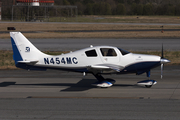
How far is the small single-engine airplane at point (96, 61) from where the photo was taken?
46.2 feet

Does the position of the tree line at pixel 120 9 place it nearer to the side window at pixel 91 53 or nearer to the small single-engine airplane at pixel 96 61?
the small single-engine airplane at pixel 96 61

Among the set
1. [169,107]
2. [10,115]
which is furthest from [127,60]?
[10,115]

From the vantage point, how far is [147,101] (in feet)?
38.0

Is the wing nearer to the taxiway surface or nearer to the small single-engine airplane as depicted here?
the small single-engine airplane

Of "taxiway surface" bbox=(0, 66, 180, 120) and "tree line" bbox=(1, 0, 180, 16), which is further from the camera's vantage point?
"tree line" bbox=(1, 0, 180, 16)

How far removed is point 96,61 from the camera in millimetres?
14297

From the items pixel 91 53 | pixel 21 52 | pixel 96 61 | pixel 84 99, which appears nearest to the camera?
pixel 84 99

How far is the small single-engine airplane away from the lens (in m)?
14.1

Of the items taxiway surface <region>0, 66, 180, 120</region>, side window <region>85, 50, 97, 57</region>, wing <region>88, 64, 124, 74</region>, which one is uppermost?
side window <region>85, 50, 97, 57</region>

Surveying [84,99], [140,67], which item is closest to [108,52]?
[140,67]

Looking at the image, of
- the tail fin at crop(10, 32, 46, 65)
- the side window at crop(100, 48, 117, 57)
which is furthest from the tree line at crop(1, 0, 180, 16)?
the side window at crop(100, 48, 117, 57)

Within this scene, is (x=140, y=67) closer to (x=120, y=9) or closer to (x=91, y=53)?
(x=91, y=53)

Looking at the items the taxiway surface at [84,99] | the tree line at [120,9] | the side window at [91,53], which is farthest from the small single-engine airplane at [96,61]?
the tree line at [120,9]

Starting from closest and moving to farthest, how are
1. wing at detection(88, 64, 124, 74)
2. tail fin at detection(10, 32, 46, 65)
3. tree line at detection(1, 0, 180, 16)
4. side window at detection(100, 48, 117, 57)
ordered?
wing at detection(88, 64, 124, 74), side window at detection(100, 48, 117, 57), tail fin at detection(10, 32, 46, 65), tree line at detection(1, 0, 180, 16)
